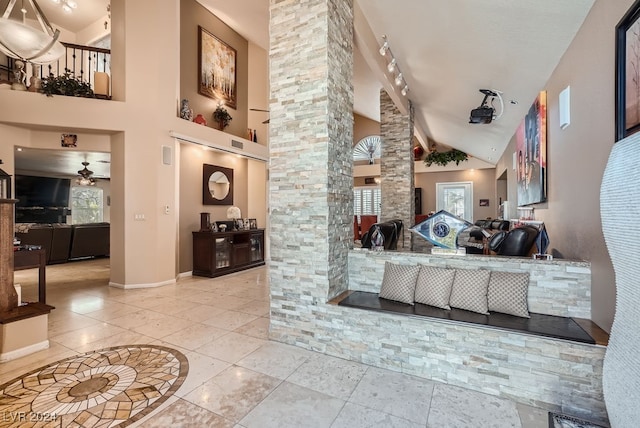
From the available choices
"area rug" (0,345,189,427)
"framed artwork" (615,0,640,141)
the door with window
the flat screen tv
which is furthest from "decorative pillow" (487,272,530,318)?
the flat screen tv

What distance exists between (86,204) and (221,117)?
7.03 m

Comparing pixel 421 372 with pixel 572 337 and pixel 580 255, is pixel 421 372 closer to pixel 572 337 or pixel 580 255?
pixel 572 337

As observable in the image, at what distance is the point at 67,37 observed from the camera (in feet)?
24.8

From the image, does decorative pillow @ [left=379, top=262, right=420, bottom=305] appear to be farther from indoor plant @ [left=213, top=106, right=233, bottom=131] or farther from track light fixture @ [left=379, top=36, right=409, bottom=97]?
indoor plant @ [left=213, top=106, right=233, bottom=131]

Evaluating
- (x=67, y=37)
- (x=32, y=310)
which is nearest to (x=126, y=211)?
(x=32, y=310)

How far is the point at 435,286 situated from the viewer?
2.38m

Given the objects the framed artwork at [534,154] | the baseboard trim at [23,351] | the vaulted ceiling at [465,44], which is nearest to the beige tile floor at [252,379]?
the baseboard trim at [23,351]

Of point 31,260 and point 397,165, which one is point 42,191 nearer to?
point 31,260

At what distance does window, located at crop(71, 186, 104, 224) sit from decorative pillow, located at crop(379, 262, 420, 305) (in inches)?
433

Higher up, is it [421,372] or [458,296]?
[458,296]

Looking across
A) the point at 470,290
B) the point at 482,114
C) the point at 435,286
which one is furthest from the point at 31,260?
the point at 482,114

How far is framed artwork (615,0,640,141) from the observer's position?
147 cm

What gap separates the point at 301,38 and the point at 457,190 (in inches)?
350

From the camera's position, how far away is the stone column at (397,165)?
6.19 m
